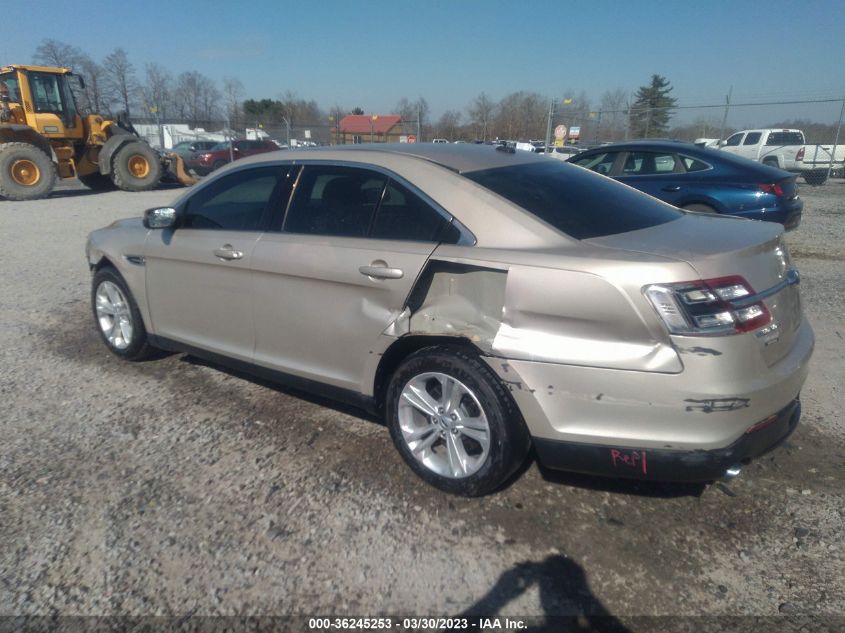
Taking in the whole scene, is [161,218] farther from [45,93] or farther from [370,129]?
[370,129]

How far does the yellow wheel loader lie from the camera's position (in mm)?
16359

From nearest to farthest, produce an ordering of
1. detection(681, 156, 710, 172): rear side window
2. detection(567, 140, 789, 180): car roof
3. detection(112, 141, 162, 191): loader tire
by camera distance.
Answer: detection(567, 140, 789, 180): car roof < detection(681, 156, 710, 172): rear side window < detection(112, 141, 162, 191): loader tire

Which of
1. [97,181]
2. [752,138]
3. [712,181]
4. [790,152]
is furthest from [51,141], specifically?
[790,152]

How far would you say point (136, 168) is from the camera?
18578 mm

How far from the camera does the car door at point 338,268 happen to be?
9.93ft

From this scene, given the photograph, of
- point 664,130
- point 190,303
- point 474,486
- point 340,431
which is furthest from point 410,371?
point 664,130

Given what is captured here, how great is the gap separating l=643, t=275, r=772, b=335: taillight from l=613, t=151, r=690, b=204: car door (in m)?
5.71

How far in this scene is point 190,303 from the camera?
4.00 meters

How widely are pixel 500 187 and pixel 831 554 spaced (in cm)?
211

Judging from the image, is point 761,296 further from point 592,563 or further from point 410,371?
point 410,371

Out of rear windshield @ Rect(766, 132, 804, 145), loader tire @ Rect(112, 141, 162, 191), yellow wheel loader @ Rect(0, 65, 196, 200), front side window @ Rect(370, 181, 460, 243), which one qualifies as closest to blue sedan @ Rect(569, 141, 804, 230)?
front side window @ Rect(370, 181, 460, 243)

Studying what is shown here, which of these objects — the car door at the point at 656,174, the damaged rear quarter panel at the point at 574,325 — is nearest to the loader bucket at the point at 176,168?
the car door at the point at 656,174

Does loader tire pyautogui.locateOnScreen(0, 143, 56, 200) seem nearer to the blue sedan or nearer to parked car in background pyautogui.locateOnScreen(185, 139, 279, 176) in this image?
parked car in background pyautogui.locateOnScreen(185, 139, 279, 176)

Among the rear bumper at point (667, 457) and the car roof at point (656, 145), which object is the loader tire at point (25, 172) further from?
the rear bumper at point (667, 457)
